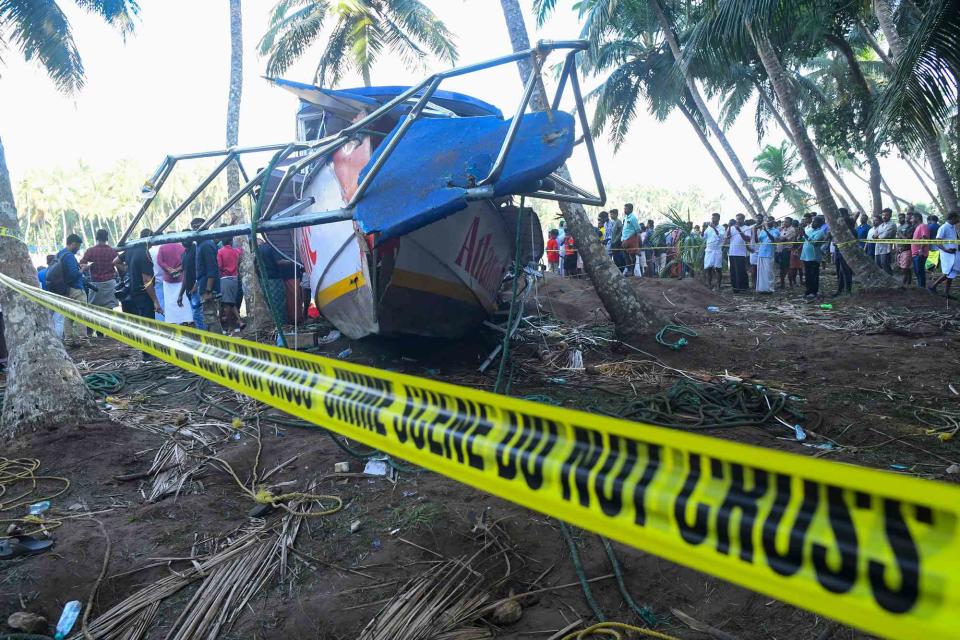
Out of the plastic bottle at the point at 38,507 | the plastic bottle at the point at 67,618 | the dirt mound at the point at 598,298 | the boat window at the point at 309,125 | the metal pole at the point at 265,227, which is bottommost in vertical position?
the plastic bottle at the point at 67,618

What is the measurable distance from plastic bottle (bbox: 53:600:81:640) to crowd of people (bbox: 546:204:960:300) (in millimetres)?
9710

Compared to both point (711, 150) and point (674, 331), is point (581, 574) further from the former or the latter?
point (711, 150)

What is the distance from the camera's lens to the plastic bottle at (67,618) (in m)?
2.70

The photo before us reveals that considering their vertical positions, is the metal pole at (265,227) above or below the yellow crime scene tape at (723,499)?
above

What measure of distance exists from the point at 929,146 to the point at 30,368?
1410cm

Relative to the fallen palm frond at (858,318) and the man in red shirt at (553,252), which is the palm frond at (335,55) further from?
the fallen palm frond at (858,318)

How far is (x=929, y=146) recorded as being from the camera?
38.5 feet

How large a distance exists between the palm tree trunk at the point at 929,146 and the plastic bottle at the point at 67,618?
12046 millimetres

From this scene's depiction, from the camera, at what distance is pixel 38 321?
4.86 m

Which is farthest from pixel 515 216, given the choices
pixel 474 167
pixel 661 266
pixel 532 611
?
pixel 661 266

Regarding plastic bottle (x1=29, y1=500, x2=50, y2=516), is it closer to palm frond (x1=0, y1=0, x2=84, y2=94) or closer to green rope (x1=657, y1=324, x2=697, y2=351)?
green rope (x1=657, y1=324, x2=697, y2=351)

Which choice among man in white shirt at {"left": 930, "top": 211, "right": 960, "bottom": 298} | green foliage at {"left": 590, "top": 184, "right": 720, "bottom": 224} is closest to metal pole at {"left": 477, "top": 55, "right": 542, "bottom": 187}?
man in white shirt at {"left": 930, "top": 211, "right": 960, "bottom": 298}

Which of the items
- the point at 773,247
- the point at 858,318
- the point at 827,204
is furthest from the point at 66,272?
the point at 773,247

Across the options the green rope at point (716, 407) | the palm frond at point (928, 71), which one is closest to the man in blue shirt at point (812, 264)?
the palm frond at point (928, 71)
